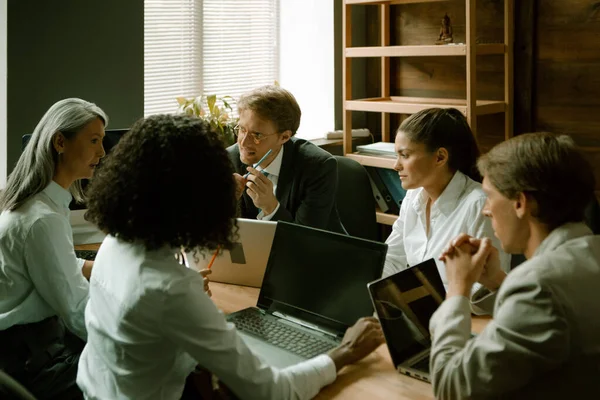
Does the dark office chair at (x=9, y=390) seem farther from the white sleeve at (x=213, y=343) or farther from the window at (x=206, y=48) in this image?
the window at (x=206, y=48)

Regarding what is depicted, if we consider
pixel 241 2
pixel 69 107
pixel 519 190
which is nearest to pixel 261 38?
pixel 241 2

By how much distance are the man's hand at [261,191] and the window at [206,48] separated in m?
1.26

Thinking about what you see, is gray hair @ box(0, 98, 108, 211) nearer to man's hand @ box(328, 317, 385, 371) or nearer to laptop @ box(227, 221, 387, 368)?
laptop @ box(227, 221, 387, 368)

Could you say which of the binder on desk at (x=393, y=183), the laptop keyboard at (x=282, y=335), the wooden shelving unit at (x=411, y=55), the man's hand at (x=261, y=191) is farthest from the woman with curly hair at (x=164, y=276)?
the binder on desk at (x=393, y=183)

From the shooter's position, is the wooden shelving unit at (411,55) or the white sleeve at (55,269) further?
the wooden shelving unit at (411,55)

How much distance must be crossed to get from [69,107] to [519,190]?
136 centimetres

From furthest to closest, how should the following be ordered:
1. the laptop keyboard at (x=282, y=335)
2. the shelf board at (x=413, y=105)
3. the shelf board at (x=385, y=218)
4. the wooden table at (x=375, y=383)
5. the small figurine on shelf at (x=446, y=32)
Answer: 1. the shelf board at (x=385, y=218)
2. the small figurine on shelf at (x=446, y=32)
3. the shelf board at (x=413, y=105)
4. the laptop keyboard at (x=282, y=335)
5. the wooden table at (x=375, y=383)

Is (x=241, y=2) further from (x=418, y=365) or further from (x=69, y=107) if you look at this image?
(x=418, y=365)

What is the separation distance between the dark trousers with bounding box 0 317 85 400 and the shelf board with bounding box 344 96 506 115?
1.97 m

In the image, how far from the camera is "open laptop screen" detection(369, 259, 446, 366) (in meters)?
1.62

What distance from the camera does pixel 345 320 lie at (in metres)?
1.79

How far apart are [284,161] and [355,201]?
426 mm

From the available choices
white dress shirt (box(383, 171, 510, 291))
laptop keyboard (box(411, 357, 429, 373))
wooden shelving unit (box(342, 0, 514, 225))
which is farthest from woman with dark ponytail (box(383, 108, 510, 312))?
wooden shelving unit (box(342, 0, 514, 225))

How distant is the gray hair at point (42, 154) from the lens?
1.98 m
